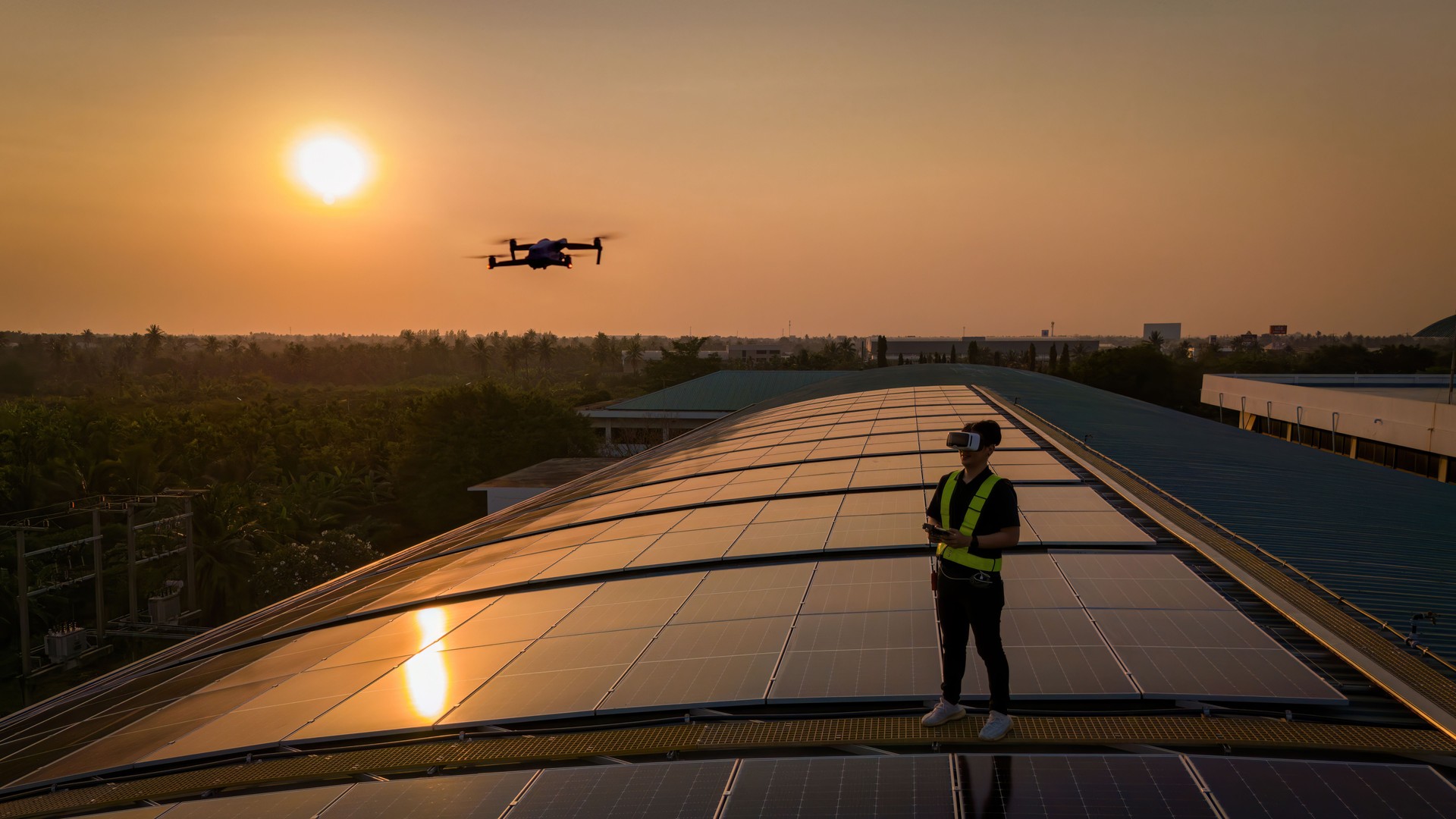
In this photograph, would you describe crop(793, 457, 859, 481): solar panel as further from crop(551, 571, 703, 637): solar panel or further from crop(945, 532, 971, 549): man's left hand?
crop(945, 532, 971, 549): man's left hand

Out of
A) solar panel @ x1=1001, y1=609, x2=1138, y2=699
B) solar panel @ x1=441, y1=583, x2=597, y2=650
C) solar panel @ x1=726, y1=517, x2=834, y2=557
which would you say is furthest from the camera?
solar panel @ x1=726, y1=517, x2=834, y2=557

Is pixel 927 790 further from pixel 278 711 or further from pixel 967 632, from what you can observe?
pixel 278 711

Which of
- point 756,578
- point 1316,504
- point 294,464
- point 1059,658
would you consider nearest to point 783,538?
point 756,578

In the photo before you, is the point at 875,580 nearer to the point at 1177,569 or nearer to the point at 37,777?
the point at 1177,569

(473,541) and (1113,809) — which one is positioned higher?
(1113,809)

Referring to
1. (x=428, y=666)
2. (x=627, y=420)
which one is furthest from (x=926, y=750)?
(x=627, y=420)

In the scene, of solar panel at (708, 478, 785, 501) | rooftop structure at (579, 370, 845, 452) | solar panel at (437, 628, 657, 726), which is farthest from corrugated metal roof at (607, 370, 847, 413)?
solar panel at (437, 628, 657, 726)
